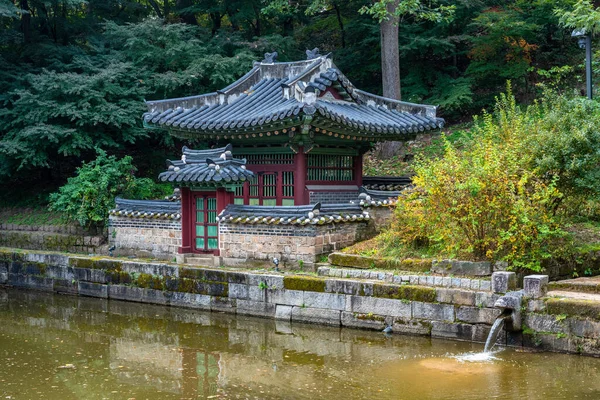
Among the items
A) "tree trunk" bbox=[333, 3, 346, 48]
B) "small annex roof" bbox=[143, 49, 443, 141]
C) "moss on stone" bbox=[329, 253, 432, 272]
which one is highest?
"tree trunk" bbox=[333, 3, 346, 48]

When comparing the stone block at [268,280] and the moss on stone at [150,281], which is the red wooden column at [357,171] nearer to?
the stone block at [268,280]

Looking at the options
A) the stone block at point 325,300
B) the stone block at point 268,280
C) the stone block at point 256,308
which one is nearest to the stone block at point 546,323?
the stone block at point 325,300

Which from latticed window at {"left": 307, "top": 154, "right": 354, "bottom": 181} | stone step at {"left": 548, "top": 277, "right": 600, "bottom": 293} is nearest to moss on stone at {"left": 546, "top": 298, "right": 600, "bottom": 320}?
stone step at {"left": 548, "top": 277, "right": 600, "bottom": 293}

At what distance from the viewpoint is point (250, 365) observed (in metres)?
11.4

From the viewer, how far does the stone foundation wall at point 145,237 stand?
18.0m

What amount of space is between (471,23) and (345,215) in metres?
12.8

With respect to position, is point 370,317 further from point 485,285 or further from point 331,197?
point 331,197

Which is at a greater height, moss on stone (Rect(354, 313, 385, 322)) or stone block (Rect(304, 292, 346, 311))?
stone block (Rect(304, 292, 346, 311))

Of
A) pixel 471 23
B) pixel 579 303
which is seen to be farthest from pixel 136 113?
pixel 579 303

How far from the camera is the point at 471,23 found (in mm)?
25547

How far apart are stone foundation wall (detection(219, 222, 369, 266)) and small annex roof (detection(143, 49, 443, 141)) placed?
256cm

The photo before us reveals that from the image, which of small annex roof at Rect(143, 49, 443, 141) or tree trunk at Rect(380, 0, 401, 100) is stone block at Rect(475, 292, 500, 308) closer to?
small annex roof at Rect(143, 49, 443, 141)

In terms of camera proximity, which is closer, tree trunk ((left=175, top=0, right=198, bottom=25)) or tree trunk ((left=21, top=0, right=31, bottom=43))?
tree trunk ((left=21, top=0, right=31, bottom=43))

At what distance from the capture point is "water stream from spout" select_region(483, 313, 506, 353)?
11609 mm
